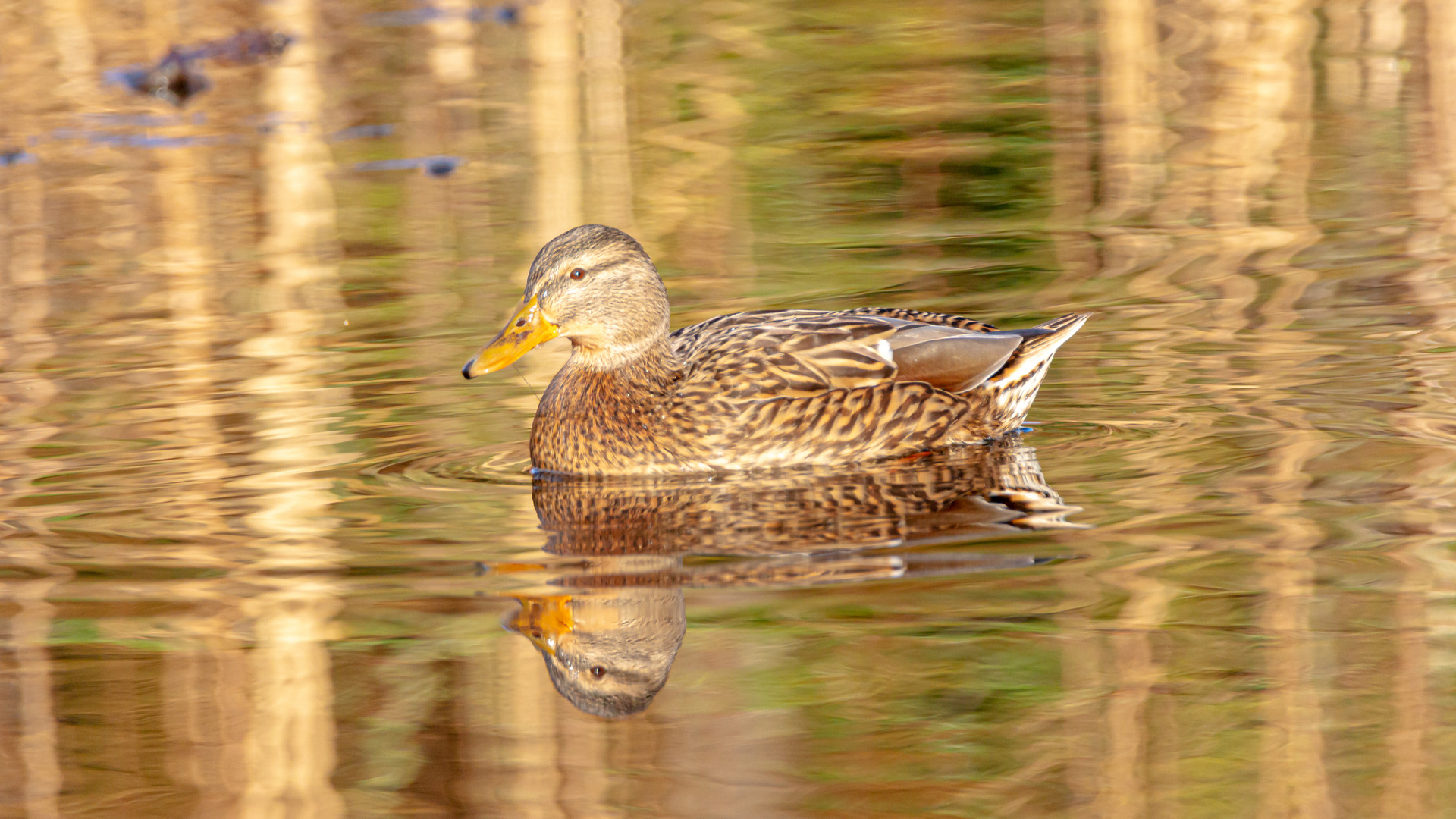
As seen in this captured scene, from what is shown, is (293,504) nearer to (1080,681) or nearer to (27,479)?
(27,479)

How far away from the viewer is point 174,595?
5.55m

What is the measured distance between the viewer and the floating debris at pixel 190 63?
17.5 m

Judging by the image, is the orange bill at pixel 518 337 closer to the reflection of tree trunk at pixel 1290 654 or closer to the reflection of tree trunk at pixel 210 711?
the reflection of tree trunk at pixel 210 711

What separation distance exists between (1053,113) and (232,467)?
8.68 metres

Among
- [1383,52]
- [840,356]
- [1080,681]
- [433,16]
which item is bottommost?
[1080,681]

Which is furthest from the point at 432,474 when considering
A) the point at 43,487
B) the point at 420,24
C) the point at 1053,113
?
the point at 420,24

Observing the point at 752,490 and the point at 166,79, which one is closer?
the point at 752,490

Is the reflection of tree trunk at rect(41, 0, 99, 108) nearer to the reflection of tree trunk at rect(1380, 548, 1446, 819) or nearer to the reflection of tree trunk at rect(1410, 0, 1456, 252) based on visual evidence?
the reflection of tree trunk at rect(1410, 0, 1456, 252)

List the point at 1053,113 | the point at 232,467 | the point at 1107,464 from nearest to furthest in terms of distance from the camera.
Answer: the point at 1107,464 < the point at 232,467 < the point at 1053,113

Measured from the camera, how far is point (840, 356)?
23.5 ft

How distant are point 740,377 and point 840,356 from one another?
396 mm

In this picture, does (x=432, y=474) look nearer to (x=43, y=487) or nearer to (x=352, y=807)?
(x=43, y=487)

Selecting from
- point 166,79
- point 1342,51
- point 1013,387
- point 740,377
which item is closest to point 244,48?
point 166,79

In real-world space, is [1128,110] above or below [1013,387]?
above
